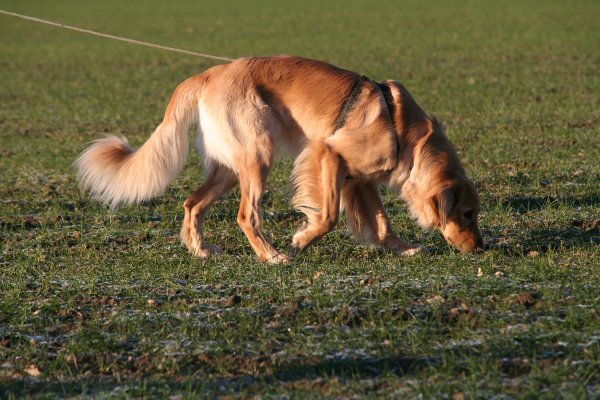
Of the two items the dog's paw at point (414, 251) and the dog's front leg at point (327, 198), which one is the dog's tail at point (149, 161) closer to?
the dog's front leg at point (327, 198)

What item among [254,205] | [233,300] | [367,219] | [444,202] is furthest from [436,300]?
[254,205]

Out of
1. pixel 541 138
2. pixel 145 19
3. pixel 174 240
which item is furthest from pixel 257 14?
pixel 174 240

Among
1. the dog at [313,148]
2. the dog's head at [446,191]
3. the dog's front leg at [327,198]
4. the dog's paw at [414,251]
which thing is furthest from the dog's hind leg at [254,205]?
the dog's head at [446,191]

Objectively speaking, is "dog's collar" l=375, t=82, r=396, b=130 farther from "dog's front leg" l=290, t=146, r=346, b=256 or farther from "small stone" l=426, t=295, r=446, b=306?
"small stone" l=426, t=295, r=446, b=306

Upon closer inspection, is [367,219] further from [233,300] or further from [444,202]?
[233,300]

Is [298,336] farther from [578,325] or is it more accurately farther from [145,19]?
[145,19]

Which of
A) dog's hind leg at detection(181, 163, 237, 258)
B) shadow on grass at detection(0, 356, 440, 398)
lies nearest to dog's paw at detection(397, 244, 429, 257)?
dog's hind leg at detection(181, 163, 237, 258)

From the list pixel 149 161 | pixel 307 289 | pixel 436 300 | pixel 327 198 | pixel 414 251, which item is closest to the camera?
pixel 436 300

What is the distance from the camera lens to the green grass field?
423cm

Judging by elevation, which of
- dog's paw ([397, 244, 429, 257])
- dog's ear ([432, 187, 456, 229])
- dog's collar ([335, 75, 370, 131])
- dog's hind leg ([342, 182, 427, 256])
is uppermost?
dog's collar ([335, 75, 370, 131])

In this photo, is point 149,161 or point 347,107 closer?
point 347,107

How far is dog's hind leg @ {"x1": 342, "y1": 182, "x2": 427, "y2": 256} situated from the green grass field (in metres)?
0.14

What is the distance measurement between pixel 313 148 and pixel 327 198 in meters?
0.34

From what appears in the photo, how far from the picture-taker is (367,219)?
665cm
